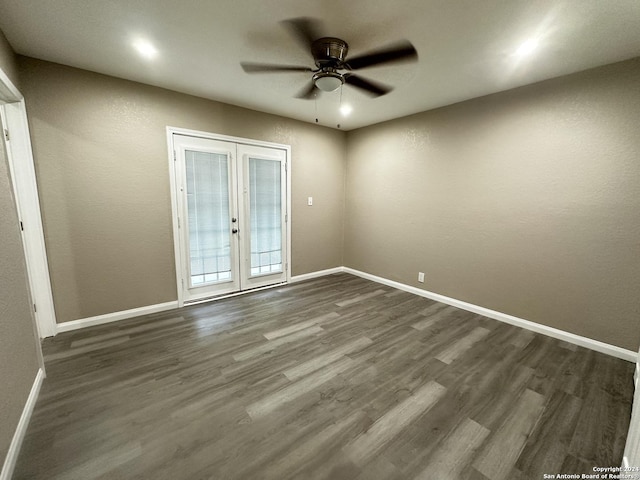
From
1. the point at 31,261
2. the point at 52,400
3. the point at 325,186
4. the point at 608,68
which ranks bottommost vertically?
the point at 52,400

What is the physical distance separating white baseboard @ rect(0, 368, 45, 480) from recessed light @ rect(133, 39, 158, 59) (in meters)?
2.68

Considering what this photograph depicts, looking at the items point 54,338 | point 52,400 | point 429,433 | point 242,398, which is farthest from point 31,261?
point 429,433

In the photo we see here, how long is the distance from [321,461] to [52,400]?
192cm

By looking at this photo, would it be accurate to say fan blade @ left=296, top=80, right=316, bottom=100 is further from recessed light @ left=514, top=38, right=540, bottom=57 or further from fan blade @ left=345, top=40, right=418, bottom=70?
recessed light @ left=514, top=38, right=540, bottom=57

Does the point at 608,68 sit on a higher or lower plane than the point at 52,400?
higher

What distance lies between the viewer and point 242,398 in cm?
188

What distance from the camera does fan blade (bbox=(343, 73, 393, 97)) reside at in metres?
2.22

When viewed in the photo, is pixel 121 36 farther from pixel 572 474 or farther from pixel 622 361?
pixel 622 361

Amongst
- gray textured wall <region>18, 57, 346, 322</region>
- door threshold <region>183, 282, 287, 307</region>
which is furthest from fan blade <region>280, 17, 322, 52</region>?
door threshold <region>183, 282, 287, 307</region>

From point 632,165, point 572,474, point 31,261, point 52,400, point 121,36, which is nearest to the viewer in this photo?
point 572,474

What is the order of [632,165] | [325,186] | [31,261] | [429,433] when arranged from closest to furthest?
[429,433]
[632,165]
[31,261]
[325,186]

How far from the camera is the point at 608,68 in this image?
92.0 inches

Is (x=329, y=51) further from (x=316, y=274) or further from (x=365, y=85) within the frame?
(x=316, y=274)

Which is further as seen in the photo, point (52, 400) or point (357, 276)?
point (357, 276)
